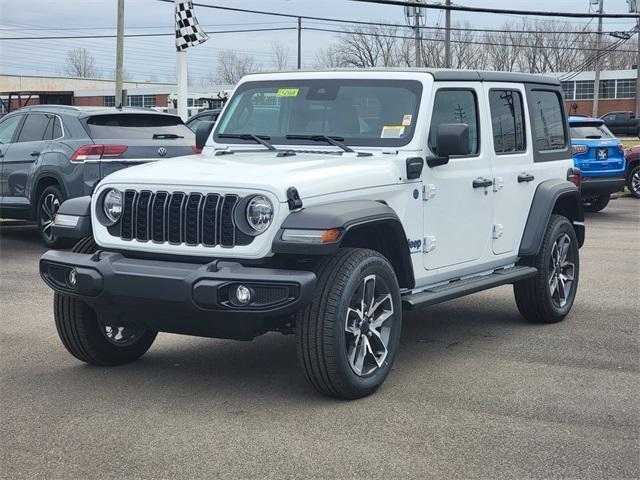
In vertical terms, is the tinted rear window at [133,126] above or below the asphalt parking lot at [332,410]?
above

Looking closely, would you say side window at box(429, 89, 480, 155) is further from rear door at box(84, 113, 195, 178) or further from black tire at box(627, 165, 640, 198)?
black tire at box(627, 165, 640, 198)

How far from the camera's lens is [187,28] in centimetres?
2030

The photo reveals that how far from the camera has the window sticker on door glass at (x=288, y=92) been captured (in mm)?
6927

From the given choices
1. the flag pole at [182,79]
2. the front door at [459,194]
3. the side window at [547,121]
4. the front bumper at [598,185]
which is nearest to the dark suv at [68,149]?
the side window at [547,121]

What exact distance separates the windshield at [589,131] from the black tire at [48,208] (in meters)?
9.65

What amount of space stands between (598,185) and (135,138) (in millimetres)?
8867

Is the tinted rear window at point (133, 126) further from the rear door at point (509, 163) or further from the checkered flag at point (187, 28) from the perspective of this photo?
the checkered flag at point (187, 28)

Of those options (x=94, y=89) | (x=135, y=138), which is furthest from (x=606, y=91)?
(x=135, y=138)

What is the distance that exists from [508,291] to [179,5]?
12.9 metres

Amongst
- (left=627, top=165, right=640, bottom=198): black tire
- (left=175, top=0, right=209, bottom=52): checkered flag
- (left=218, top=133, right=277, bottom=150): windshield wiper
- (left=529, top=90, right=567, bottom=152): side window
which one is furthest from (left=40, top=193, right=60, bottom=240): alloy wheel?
(left=627, top=165, right=640, bottom=198): black tire

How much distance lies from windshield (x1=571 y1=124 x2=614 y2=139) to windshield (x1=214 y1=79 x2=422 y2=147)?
38.5ft

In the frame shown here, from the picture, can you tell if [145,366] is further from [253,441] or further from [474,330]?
[474,330]

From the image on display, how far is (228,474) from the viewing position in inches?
177

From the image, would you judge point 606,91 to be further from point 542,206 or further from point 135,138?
point 542,206
